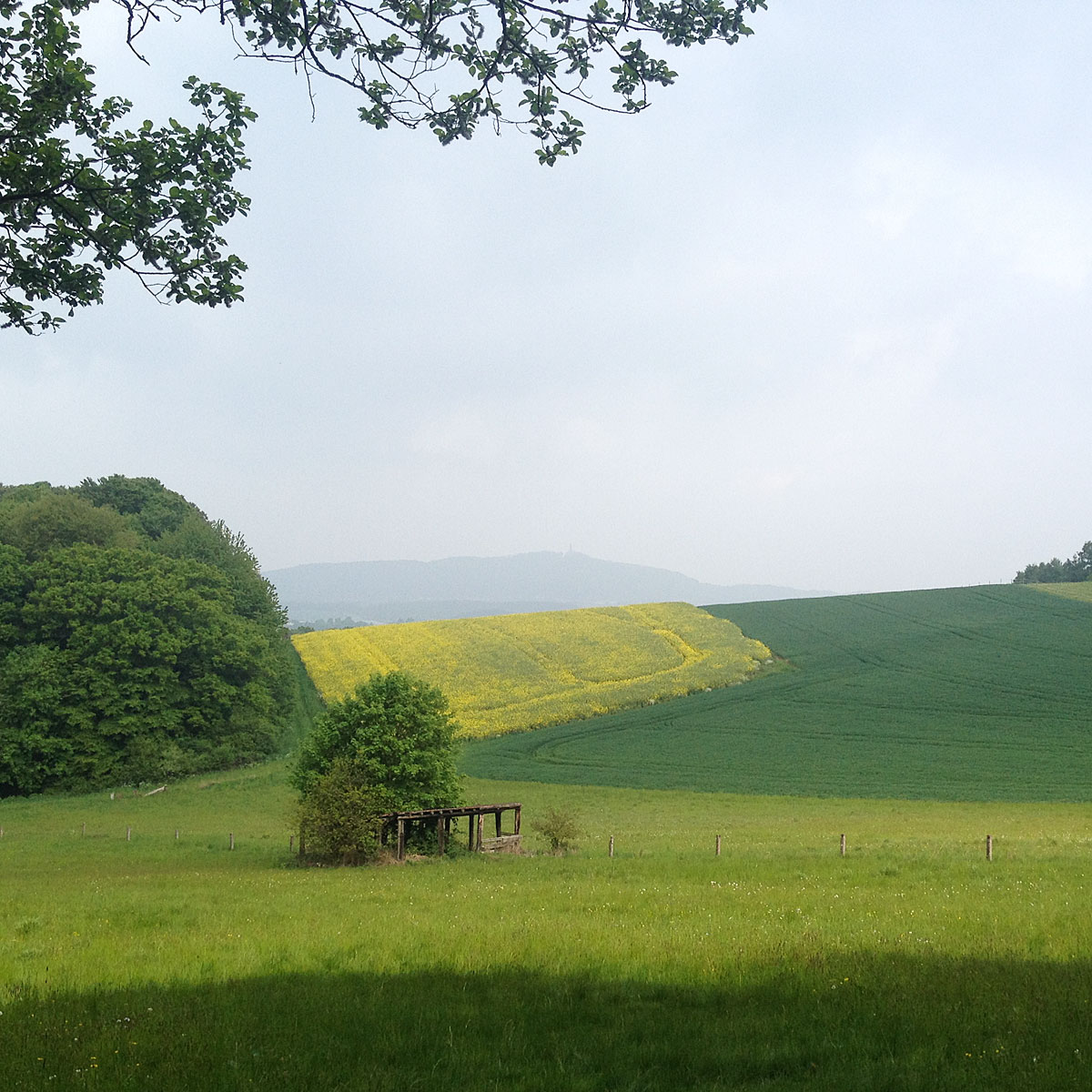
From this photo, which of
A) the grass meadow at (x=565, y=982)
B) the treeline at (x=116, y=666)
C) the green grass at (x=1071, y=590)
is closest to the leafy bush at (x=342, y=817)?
the grass meadow at (x=565, y=982)

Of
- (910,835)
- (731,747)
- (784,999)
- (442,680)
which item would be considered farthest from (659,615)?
(784,999)

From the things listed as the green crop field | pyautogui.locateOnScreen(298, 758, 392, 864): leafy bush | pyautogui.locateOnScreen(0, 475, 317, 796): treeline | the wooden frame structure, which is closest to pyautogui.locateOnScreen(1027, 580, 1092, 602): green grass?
the green crop field

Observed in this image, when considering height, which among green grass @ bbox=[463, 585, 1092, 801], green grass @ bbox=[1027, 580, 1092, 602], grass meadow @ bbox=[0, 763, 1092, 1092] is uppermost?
green grass @ bbox=[1027, 580, 1092, 602]

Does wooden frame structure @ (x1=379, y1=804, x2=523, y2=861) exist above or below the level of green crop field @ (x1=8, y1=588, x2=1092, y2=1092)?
below

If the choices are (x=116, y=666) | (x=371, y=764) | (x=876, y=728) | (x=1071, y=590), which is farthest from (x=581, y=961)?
(x=1071, y=590)

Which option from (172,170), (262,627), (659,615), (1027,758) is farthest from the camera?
(659,615)

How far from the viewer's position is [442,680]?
241ft

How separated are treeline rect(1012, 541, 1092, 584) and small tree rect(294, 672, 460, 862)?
133 meters

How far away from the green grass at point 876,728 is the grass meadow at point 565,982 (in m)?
27.5

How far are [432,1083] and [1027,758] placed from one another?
53.1m

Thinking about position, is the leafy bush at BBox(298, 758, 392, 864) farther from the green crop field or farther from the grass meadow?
the grass meadow

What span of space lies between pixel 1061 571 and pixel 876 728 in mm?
106529

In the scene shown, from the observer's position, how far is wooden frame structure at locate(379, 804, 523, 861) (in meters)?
29.6

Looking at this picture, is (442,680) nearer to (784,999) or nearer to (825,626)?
(825,626)
